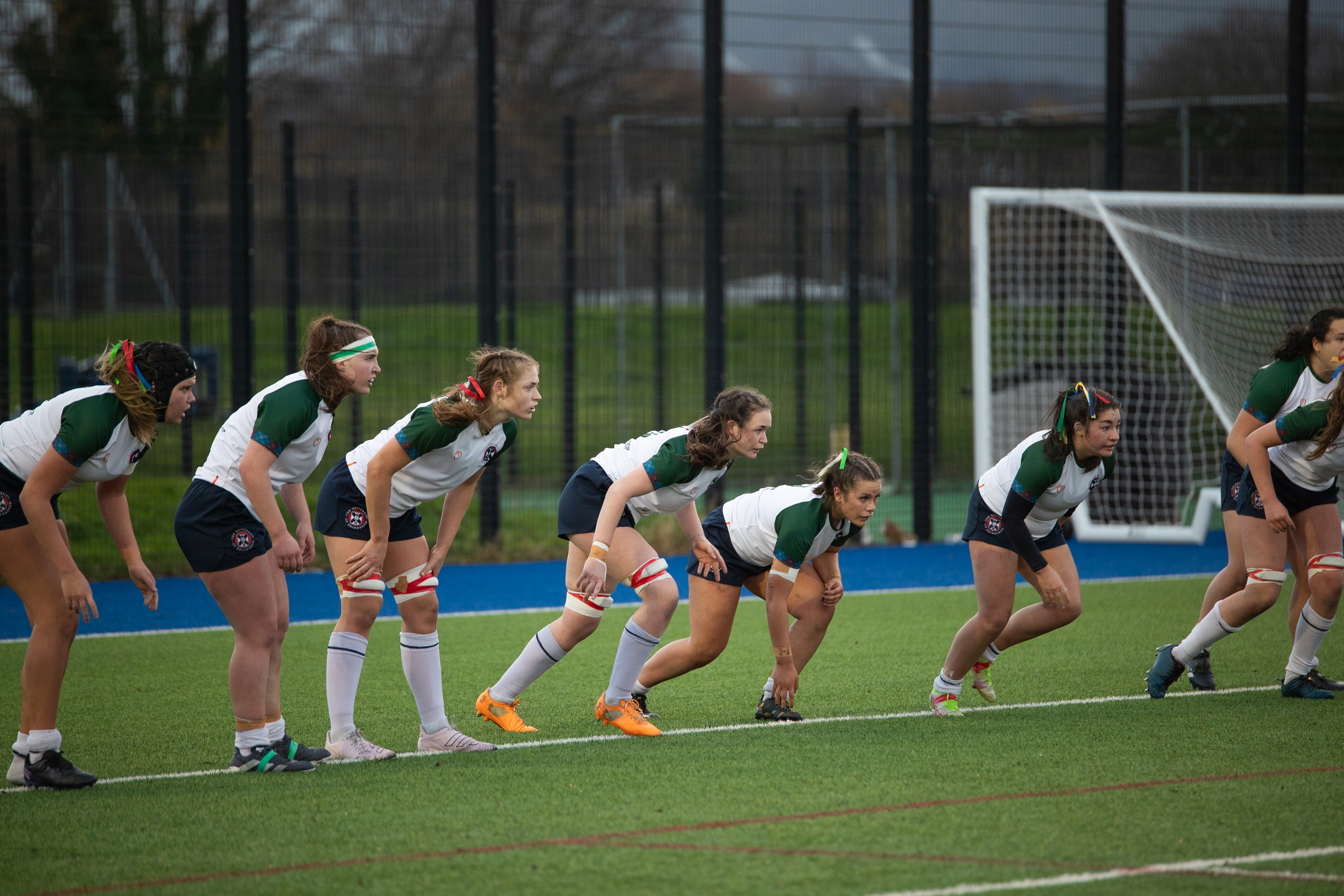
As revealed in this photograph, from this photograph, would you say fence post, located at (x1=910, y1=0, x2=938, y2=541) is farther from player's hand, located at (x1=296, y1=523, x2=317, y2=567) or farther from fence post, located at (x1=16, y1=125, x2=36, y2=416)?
player's hand, located at (x1=296, y1=523, x2=317, y2=567)

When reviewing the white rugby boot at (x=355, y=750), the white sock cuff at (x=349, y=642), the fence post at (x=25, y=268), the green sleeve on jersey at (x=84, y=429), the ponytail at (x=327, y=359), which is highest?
the fence post at (x=25, y=268)

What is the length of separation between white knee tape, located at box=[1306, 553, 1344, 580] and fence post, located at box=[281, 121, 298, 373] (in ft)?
23.9

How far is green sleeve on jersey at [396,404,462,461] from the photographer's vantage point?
4.24 meters

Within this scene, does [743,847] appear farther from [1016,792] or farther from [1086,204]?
[1086,204]

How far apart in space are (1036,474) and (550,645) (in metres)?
1.93

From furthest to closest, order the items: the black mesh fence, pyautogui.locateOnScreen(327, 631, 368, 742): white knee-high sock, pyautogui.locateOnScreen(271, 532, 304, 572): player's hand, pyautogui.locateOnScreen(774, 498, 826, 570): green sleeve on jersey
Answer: the black mesh fence < pyautogui.locateOnScreen(774, 498, 826, 570): green sleeve on jersey < pyautogui.locateOnScreen(327, 631, 368, 742): white knee-high sock < pyautogui.locateOnScreen(271, 532, 304, 572): player's hand

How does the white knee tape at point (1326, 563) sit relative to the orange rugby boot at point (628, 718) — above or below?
above

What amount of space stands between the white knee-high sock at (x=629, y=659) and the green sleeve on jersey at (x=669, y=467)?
1.92 ft

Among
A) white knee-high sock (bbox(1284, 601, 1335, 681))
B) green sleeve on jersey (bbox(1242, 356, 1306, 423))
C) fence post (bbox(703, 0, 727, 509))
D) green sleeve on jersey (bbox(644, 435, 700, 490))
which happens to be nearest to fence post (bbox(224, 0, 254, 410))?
fence post (bbox(703, 0, 727, 509))

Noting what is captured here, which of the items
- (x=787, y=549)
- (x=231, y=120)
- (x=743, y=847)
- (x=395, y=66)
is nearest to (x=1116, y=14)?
(x=395, y=66)

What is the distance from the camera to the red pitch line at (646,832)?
3.19m

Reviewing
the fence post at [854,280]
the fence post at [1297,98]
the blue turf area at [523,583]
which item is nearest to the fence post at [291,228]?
the blue turf area at [523,583]

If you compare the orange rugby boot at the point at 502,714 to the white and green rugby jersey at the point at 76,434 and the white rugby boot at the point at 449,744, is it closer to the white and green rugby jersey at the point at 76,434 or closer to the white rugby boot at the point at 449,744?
the white rugby boot at the point at 449,744

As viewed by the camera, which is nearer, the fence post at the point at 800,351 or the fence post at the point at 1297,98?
the fence post at the point at 800,351
